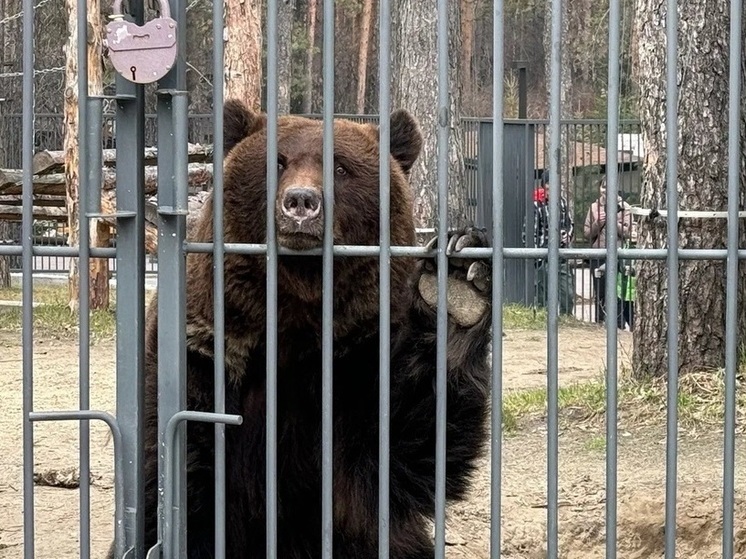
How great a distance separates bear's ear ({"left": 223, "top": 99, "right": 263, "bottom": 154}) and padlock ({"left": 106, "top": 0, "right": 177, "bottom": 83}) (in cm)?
147

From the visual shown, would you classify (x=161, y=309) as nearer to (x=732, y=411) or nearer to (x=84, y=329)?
(x=84, y=329)

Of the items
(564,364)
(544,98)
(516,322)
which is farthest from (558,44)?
Answer: (544,98)

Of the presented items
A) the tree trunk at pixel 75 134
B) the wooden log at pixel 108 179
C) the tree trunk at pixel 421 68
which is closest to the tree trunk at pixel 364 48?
the tree trunk at pixel 75 134

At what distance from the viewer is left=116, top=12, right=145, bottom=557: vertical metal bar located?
9.52 ft

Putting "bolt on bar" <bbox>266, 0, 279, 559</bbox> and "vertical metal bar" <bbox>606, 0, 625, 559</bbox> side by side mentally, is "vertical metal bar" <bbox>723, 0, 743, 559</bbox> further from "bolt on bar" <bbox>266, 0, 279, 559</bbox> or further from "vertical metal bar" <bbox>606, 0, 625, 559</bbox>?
"bolt on bar" <bbox>266, 0, 279, 559</bbox>

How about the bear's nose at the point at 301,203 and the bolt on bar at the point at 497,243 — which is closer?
the bolt on bar at the point at 497,243

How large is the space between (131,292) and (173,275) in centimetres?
12

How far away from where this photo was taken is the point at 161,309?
2947mm

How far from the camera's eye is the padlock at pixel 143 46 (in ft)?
9.08

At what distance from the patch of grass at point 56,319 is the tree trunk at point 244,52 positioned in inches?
122

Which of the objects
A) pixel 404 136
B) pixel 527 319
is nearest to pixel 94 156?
pixel 404 136

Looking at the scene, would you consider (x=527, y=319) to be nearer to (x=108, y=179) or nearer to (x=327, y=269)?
(x=108, y=179)

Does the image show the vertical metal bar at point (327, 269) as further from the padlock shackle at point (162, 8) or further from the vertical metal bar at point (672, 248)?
the vertical metal bar at point (672, 248)

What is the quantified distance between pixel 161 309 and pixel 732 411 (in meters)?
1.53
